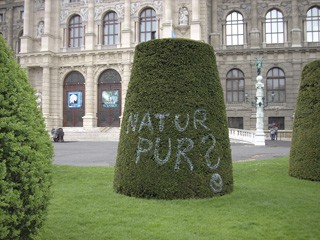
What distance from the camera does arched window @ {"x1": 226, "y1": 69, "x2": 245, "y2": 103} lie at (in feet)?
129

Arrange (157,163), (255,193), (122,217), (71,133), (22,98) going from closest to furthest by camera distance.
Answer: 1. (22,98)
2. (122,217)
3. (157,163)
4. (255,193)
5. (71,133)

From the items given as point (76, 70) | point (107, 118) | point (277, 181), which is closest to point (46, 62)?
point (76, 70)

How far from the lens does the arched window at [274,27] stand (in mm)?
39938

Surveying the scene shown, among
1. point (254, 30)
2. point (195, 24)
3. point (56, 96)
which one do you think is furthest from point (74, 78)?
point (254, 30)

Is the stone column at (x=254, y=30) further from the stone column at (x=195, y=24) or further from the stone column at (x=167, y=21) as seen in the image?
the stone column at (x=167, y=21)

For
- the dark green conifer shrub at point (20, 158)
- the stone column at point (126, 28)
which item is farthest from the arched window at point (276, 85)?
the dark green conifer shrub at point (20, 158)

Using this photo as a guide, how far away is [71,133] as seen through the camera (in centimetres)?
3725

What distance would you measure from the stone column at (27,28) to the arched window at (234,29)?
22150 millimetres

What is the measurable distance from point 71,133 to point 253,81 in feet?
62.9

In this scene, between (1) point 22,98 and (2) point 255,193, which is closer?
(1) point 22,98

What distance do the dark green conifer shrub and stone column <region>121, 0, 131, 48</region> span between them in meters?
36.4

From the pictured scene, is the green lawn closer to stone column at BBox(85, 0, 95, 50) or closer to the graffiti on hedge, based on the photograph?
the graffiti on hedge

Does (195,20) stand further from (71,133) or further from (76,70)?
(71,133)

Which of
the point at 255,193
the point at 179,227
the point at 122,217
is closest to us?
the point at 179,227
